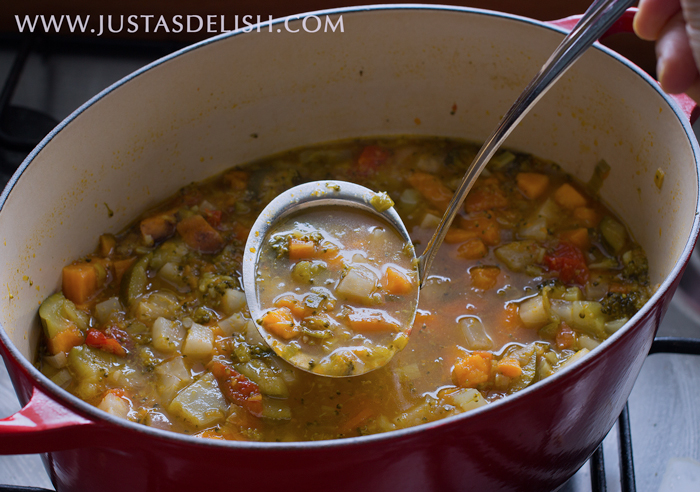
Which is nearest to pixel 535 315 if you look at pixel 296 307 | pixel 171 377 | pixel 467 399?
pixel 467 399

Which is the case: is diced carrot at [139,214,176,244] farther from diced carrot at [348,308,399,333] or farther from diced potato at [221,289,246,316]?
diced carrot at [348,308,399,333]

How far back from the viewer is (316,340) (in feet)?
5.11

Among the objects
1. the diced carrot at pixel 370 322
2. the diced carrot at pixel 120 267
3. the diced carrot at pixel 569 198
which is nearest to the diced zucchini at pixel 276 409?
the diced carrot at pixel 370 322

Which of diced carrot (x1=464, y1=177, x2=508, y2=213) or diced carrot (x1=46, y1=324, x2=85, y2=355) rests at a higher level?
diced carrot (x1=464, y1=177, x2=508, y2=213)

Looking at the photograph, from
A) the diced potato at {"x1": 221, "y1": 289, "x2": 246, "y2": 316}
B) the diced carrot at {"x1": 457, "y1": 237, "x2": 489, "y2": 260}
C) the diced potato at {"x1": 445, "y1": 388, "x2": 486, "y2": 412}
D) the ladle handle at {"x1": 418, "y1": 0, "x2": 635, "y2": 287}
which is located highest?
the ladle handle at {"x1": 418, "y1": 0, "x2": 635, "y2": 287}

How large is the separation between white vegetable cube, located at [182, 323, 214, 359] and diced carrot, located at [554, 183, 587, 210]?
108 centimetres

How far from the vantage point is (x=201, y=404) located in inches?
59.9

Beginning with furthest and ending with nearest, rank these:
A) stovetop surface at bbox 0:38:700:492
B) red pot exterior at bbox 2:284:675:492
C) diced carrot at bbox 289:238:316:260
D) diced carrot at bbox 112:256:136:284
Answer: diced carrot at bbox 112:256:136:284
diced carrot at bbox 289:238:316:260
stovetop surface at bbox 0:38:700:492
red pot exterior at bbox 2:284:675:492

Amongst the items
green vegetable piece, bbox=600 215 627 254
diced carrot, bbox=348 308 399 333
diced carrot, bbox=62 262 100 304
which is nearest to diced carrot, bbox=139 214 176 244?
diced carrot, bbox=62 262 100 304

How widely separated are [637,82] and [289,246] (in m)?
0.97

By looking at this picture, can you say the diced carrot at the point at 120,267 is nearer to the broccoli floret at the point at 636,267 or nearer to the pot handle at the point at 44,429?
the pot handle at the point at 44,429

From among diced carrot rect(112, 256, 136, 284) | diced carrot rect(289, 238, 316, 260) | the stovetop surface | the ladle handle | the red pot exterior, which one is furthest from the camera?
diced carrot rect(112, 256, 136, 284)

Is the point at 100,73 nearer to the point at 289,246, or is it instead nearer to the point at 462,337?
the point at 289,246

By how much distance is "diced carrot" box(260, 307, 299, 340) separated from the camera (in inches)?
61.4
